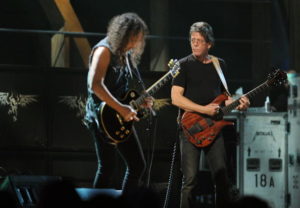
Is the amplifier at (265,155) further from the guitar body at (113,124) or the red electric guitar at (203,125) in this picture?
the guitar body at (113,124)

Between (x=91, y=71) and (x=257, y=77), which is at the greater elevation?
(x=257, y=77)

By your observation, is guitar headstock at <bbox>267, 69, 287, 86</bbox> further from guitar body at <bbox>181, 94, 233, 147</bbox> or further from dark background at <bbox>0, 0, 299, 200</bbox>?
dark background at <bbox>0, 0, 299, 200</bbox>

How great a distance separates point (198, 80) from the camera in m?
7.73

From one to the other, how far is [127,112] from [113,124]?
0.55ft

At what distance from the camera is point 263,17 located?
1183 centimetres

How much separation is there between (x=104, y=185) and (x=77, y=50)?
5153 millimetres

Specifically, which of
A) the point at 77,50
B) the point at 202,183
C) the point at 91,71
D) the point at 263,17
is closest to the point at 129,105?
the point at 91,71

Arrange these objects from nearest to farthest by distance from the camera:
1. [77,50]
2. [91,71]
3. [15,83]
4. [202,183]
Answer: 1. [91,71]
2. [202,183]
3. [15,83]
4. [77,50]

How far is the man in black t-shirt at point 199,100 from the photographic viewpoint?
7.57 m

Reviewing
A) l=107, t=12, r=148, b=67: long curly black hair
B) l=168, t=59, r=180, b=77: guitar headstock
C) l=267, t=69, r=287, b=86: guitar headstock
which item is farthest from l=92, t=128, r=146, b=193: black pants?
l=267, t=69, r=287, b=86: guitar headstock

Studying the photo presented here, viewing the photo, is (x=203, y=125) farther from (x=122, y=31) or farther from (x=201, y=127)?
(x=122, y=31)

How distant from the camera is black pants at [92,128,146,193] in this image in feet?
21.1

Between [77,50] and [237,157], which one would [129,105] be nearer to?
[237,157]

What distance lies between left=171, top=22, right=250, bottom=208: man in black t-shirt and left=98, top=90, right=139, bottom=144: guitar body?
133 centimetres
